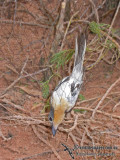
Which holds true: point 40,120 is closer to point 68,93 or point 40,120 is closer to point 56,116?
point 56,116

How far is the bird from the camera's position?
97.0 inches

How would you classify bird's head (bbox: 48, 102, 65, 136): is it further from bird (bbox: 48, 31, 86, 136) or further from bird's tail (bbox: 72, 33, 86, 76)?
bird's tail (bbox: 72, 33, 86, 76)

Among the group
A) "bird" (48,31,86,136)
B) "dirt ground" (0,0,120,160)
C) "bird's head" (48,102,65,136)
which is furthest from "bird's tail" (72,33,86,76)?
"bird's head" (48,102,65,136)

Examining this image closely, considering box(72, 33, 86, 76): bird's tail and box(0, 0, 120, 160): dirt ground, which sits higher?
box(72, 33, 86, 76): bird's tail

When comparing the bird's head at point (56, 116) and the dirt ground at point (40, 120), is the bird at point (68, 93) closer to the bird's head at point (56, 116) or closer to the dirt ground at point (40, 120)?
the bird's head at point (56, 116)

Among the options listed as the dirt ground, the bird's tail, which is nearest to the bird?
the bird's tail

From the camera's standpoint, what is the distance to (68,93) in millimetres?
2541

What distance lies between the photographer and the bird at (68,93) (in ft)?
8.08

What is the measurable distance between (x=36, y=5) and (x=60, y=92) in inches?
105

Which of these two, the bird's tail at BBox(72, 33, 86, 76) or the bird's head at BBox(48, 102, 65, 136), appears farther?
the bird's tail at BBox(72, 33, 86, 76)

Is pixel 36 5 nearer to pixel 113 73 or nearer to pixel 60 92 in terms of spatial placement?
pixel 113 73

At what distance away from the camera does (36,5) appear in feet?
14.6

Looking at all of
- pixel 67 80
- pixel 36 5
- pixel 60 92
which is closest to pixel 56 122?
pixel 60 92

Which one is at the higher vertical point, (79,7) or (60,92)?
(79,7)
